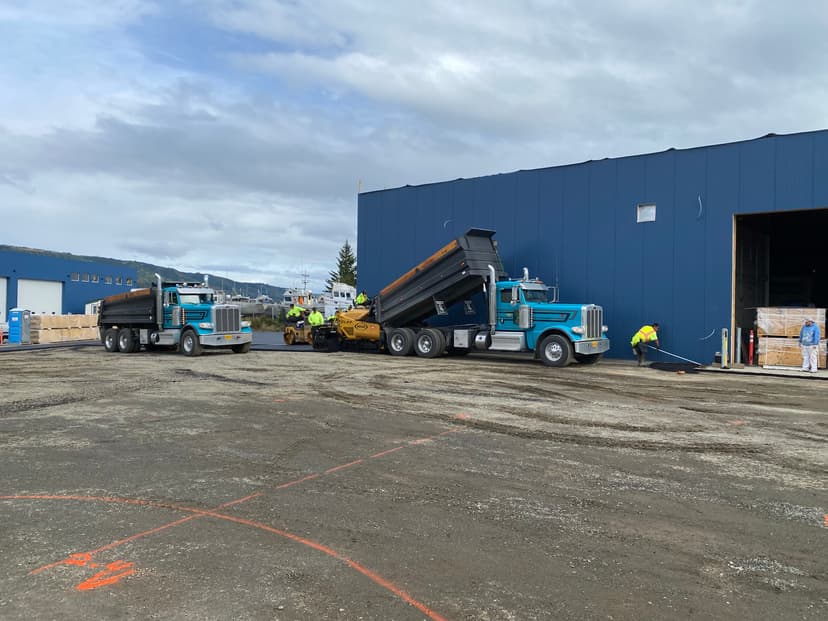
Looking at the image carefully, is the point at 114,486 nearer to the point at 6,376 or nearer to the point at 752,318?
the point at 6,376

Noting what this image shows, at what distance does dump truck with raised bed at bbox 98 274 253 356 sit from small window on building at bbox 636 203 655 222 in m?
13.4

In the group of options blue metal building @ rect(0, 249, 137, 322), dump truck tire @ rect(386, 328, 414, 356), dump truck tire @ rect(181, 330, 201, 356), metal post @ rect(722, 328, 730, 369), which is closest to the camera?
metal post @ rect(722, 328, 730, 369)

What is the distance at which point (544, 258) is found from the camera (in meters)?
23.1

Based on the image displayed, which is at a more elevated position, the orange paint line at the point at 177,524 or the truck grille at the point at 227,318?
the truck grille at the point at 227,318

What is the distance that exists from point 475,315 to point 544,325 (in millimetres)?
3798

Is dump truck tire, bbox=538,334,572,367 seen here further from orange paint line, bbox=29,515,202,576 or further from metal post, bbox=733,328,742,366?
orange paint line, bbox=29,515,202,576

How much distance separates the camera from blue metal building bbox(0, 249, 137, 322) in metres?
41.2

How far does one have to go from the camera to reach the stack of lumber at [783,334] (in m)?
17.3

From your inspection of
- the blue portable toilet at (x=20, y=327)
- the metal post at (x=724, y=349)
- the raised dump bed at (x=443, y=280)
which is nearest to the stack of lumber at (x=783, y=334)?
the metal post at (x=724, y=349)

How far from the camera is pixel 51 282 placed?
45.3 metres

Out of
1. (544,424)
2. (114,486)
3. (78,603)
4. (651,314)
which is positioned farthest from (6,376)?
(651,314)

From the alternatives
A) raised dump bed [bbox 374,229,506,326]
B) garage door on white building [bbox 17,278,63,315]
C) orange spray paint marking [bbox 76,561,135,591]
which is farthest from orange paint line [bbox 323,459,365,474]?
garage door on white building [bbox 17,278,63,315]

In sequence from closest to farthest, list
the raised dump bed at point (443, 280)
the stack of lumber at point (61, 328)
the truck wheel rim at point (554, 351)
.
A: the truck wheel rim at point (554, 351) < the raised dump bed at point (443, 280) < the stack of lumber at point (61, 328)

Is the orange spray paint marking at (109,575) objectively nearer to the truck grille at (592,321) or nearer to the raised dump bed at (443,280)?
the truck grille at (592,321)
